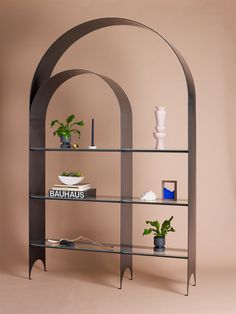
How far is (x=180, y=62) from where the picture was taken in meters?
4.46

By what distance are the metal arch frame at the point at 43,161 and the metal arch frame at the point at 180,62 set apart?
132 mm

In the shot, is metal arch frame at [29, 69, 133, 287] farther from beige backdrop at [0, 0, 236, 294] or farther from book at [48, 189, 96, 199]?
beige backdrop at [0, 0, 236, 294]

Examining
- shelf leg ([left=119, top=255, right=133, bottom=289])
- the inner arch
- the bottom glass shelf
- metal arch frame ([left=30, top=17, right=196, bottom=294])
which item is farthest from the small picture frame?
the inner arch

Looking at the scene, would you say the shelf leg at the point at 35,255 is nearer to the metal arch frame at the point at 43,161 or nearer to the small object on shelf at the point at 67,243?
the metal arch frame at the point at 43,161

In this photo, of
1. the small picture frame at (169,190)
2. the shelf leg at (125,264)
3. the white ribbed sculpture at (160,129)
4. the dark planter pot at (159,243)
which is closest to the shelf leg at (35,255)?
the shelf leg at (125,264)

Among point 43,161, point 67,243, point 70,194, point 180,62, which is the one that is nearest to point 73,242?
point 67,243

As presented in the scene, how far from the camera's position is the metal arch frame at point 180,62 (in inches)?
177

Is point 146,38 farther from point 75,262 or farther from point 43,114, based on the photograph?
point 75,262

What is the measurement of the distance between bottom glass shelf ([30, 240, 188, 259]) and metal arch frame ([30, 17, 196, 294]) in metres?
0.12

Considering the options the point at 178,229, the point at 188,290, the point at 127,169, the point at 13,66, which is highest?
the point at 13,66

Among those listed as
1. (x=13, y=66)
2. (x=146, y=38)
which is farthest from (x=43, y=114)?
(x=146, y=38)

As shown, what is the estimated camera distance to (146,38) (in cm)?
529

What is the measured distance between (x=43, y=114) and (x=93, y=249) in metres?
1.28

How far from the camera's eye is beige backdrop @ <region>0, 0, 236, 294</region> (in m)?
5.15
